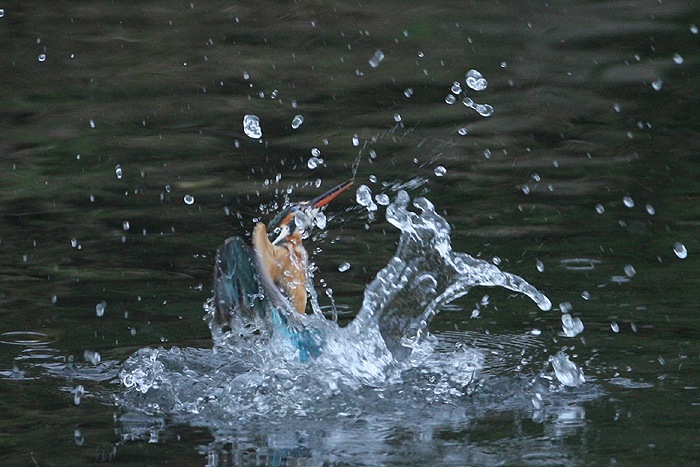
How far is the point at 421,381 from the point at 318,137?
136 inches

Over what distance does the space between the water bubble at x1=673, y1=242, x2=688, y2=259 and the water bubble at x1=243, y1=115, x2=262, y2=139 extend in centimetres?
267

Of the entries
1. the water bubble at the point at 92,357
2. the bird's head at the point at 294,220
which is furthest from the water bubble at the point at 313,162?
the water bubble at the point at 92,357

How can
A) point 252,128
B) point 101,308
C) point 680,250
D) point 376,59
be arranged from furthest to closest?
point 376,59 < point 252,128 < point 680,250 < point 101,308

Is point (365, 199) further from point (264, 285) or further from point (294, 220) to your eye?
point (264, 285)

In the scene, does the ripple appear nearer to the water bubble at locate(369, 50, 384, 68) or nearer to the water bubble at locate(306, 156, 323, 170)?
the water bubble at locate(306, 156, 323, 170)

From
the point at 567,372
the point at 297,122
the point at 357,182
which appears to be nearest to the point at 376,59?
the point at 297,122

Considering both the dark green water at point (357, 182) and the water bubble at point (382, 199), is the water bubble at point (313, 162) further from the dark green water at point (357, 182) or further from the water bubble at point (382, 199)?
the water bubble at point (382, 199)

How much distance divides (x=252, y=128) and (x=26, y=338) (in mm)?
2807

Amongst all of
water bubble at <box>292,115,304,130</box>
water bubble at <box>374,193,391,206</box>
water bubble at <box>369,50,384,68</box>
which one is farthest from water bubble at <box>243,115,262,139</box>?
water bubble at <box>369,50,384,68</box>

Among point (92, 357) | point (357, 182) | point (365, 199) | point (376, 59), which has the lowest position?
point (92, 357)

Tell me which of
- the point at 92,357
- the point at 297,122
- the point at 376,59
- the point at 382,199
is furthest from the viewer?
the point at 376,59

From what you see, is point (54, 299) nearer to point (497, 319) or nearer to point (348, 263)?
point (348, 263)

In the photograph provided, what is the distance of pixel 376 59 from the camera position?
930cm

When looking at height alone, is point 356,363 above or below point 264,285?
below
